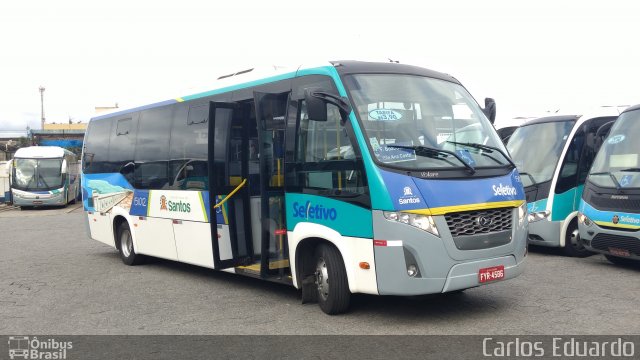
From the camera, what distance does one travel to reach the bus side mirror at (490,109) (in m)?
8.52

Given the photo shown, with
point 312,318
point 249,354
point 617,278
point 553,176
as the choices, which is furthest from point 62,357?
point 553,176

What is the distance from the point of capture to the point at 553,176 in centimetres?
1219

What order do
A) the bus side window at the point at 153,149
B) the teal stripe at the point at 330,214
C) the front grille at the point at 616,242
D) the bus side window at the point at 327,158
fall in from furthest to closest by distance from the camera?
the bus side window at the point at 153,149 → the front grille at the point at 616,242 → the bus side window at the point at 327,158 → the teal stripe at the point at 330,214

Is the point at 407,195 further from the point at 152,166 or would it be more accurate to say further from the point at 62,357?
the point at 152,166

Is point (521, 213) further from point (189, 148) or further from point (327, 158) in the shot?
point (189, 148)

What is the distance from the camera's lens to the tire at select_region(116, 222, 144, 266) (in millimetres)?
12547

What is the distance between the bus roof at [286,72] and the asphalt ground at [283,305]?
2674 mm

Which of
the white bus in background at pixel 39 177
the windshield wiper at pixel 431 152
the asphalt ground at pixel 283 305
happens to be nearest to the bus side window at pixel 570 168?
the asphalt ground at pixel 283 305

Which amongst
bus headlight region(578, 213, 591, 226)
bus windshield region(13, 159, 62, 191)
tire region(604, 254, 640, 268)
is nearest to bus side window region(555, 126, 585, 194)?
bus headlight region(578, 213, 591, 226)

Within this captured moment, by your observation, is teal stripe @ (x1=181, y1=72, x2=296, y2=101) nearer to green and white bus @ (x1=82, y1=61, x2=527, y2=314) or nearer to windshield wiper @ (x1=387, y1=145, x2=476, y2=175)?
green and white bus @ (x1=82, y1=61, x2=527, y2=314)

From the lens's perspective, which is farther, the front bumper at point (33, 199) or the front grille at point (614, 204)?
the front bumper at point (33, 199)

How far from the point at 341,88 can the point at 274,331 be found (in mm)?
2724

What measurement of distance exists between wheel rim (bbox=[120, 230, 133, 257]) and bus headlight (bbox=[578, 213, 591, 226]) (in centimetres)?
796

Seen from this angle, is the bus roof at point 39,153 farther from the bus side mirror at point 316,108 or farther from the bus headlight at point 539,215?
the bus side mirror at point 316,108
